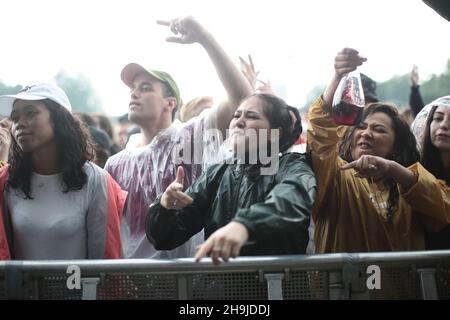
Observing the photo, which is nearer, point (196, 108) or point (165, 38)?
point (165, 38)

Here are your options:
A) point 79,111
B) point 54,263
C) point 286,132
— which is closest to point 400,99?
point 79,111

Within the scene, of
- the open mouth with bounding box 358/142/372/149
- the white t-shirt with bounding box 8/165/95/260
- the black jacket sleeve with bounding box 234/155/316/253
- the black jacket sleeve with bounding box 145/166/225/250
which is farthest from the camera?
the open mouth with bounding box 358/142/372/149

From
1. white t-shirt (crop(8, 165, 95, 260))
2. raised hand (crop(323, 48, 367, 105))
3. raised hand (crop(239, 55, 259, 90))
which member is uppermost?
raised hand (crop(239, 55, 259, 90))

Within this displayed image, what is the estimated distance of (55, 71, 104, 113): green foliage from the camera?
3.61 m

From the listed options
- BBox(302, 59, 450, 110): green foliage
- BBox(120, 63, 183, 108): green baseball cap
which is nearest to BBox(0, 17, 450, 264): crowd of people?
BBox(120, 63, 183, 108): green baseball cap

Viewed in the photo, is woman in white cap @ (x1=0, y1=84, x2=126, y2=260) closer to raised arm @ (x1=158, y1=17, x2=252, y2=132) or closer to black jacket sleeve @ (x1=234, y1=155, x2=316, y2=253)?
raised arm @ (x1=158, y1=17, x2=252, y2=132)

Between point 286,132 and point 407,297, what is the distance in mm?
815

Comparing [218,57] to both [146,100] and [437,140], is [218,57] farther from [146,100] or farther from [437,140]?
[437,140]

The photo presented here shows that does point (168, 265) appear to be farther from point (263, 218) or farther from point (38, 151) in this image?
point (38, 151)

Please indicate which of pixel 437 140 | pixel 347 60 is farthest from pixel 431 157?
pixel 347 60

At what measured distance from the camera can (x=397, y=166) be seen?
2715 mm

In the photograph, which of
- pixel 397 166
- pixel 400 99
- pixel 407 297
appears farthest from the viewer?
pixel 400 99

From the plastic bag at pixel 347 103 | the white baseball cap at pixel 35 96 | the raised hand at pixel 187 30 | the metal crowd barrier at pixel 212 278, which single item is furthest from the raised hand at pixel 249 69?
the metal crowd barrier at pixel 212 278

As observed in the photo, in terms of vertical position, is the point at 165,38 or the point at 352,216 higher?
the point at 165,38
